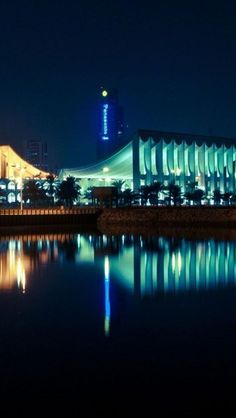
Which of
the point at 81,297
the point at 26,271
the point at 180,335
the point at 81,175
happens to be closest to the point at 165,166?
the point at 81,175

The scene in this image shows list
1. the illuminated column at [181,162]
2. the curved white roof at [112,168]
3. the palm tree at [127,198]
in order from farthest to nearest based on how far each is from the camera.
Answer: the illuminated column at [181,162], the curved white roof at [112,168], the palm tree at [127,198]

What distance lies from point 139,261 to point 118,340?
8.50 meters

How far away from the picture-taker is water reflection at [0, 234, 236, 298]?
11.2m

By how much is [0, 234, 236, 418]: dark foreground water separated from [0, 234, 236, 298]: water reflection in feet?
0.16

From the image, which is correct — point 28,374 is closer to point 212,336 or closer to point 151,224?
point 212,336

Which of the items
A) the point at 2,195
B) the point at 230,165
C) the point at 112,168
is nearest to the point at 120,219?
the point at 112,168

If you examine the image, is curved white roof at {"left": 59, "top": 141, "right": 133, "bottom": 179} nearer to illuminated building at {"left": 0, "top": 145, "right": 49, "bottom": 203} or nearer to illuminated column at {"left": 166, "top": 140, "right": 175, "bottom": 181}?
illuminated column at {"left": 166, "top": 140, "right": 175, "bottom": 181}

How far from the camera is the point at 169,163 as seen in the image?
4453 centimetres

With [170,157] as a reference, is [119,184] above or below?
below

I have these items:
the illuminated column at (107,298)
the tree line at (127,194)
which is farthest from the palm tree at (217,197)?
the illuminated column at (107,298)

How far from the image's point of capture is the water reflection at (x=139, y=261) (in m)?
11.2

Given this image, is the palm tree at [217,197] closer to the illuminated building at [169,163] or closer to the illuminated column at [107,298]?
the illuminated building at [169,163]

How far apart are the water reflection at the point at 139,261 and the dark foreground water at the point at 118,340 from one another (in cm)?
5

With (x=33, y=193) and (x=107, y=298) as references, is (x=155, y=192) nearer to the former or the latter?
(x=33, y=193)
